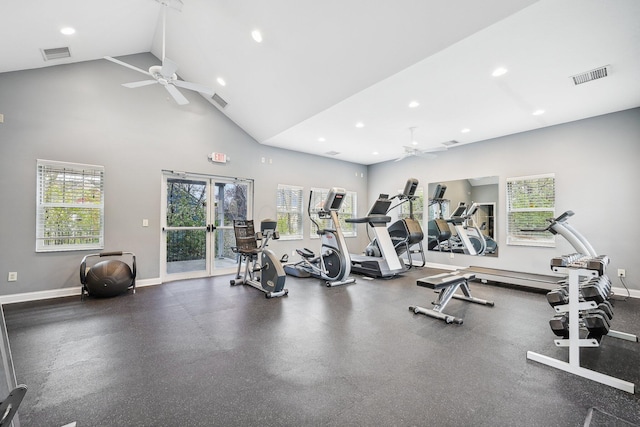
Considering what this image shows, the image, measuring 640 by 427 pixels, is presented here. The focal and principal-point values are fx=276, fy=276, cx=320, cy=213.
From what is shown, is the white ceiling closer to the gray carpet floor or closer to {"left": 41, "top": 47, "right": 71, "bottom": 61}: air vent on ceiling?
{"left": 41, "top": 47, "right": 71, "bottom": 61}: air vent on ceiling

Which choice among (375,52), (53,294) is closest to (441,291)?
(375,52)

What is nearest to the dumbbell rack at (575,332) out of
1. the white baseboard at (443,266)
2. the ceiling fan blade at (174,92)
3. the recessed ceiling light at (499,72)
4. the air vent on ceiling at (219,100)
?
the recessed ceiling light at (499,72)

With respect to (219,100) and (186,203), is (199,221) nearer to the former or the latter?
(186,203)

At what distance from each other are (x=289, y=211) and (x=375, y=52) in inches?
182

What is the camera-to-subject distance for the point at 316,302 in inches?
167

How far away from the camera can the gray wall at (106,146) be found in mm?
4227

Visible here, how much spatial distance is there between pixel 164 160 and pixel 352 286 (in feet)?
14.8

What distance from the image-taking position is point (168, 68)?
3.27m

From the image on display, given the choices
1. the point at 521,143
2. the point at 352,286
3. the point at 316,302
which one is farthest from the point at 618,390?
the point at 521,143

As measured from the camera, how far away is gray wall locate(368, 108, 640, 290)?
15.3ft

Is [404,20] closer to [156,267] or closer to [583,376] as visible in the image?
[583,376]

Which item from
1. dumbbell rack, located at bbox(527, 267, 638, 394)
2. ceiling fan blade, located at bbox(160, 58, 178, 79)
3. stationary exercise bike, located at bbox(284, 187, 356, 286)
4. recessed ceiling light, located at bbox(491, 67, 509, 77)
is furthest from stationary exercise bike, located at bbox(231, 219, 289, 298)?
recessed ceiling light, located at bbox(491, 67, 509, 77)

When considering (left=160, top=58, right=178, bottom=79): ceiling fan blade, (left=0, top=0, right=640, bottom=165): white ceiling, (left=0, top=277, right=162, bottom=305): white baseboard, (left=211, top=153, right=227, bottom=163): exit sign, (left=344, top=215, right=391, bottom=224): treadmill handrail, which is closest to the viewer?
(left=0, top=0, right=640, bottom=165): white ceiling

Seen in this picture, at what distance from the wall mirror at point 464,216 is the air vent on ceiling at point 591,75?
275cm
